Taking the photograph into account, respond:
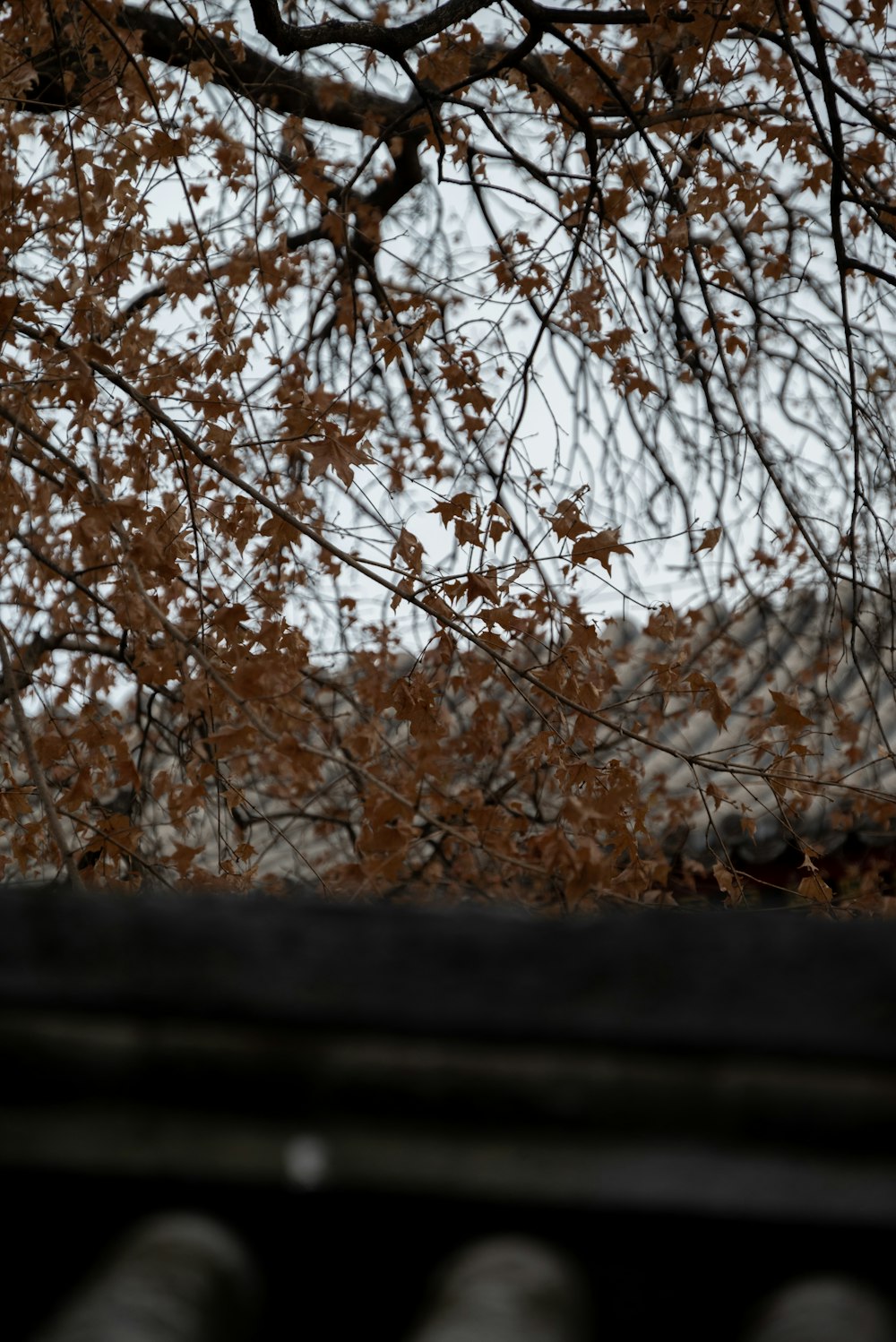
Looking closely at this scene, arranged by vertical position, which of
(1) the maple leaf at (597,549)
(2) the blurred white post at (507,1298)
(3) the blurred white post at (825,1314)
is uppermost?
(1) the maple leaf at (597,549)

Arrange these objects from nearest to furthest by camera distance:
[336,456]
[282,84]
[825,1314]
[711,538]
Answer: [825,1314], [336,456], [711,538], [282,84]

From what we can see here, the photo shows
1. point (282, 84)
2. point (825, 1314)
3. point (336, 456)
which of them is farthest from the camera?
point (282, 84)

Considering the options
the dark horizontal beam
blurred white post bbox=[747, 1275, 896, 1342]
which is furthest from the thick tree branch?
blurred white post bbox=[747, 1275, 896, 1342]

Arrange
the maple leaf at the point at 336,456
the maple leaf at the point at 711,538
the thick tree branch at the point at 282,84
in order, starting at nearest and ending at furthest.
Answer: the maple leaf at the point at 336,456 → the maple leaf at the point at 711,538 → the thick tree branch at the point at 282,84

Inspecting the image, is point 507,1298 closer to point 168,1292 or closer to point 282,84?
point 168,1292

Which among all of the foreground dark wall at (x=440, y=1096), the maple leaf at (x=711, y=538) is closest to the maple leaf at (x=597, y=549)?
the maple leaf at (x=711, y=538)

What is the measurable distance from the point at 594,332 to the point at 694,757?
231 centimetres

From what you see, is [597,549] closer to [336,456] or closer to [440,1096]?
[336,456]

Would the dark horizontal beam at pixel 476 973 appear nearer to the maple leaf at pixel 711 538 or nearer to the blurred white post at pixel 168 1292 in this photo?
the blurred white post at pixel 168 1292

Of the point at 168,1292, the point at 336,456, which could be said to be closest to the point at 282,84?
the point at 336,456

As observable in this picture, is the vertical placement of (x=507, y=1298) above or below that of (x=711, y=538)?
below

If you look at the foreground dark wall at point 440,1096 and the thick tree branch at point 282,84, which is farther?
→ the thick tree branch at point 282,84

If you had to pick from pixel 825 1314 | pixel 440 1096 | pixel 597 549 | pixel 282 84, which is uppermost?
pixel 282 84

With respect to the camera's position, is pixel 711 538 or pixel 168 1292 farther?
pixel 711 538
